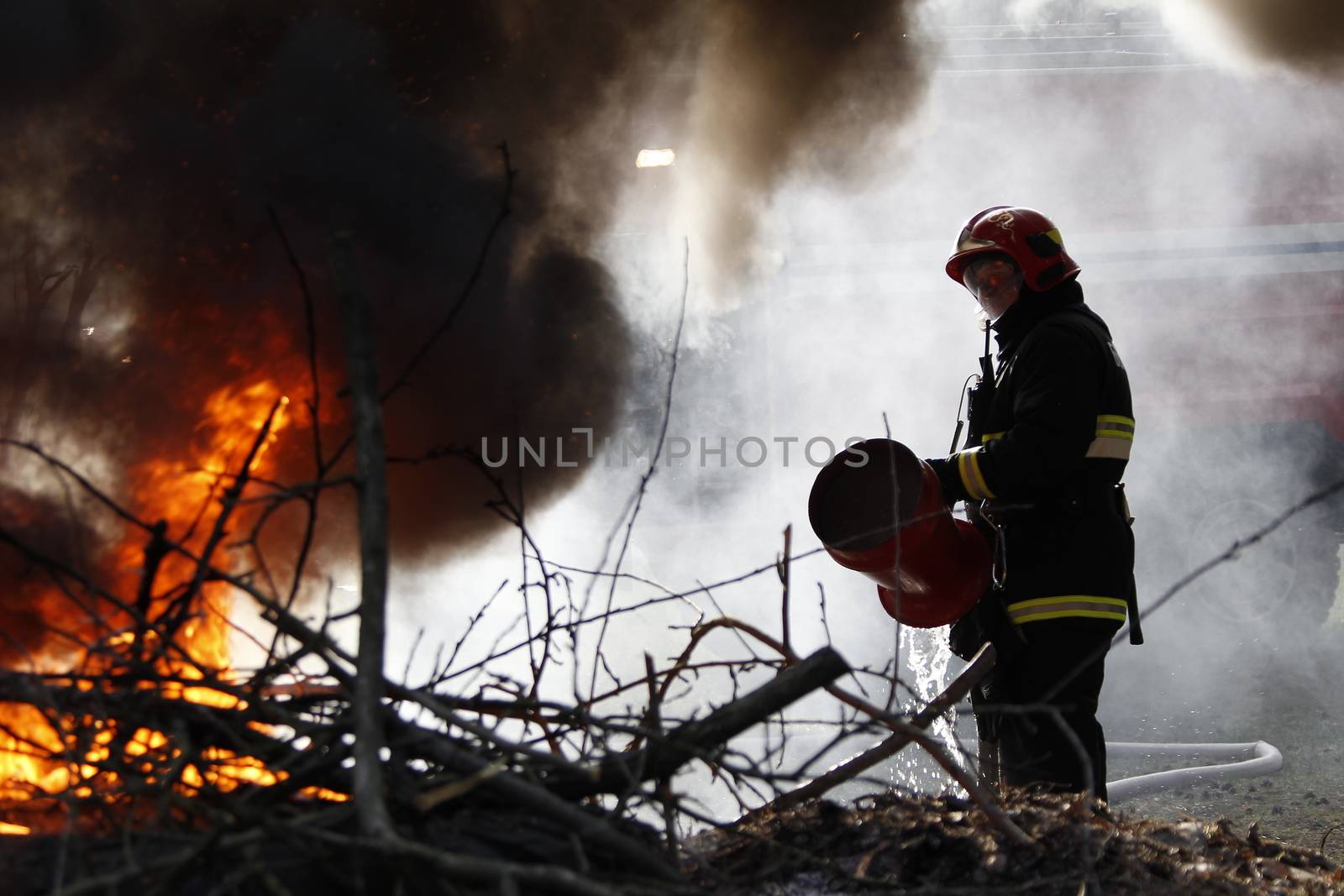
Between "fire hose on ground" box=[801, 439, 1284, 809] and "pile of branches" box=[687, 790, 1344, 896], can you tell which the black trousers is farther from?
"pile of branches" box=[687, 790, 1344, 896]

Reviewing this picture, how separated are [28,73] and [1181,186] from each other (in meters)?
6.23

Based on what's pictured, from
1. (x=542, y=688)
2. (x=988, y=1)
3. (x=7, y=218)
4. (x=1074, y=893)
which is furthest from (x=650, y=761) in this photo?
(x=988, y=1)

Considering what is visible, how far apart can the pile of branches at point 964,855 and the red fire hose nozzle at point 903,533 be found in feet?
2.62

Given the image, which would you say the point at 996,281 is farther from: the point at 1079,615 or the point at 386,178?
the point at 386,178

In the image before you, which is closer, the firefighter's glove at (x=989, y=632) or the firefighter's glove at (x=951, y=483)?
the firefighter's glove at (x=989, y=632)

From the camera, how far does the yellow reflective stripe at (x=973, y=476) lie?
3098mm

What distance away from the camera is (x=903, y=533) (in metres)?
3.00

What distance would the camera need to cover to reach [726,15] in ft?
16.8

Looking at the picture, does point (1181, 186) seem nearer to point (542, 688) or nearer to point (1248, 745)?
point (1248, 745)

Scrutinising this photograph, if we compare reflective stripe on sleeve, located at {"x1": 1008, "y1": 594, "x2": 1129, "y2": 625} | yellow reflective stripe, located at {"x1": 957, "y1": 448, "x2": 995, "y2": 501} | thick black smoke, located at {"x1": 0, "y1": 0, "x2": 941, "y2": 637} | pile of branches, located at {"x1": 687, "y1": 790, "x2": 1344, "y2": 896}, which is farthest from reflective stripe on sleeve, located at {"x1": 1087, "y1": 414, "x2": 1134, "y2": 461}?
thick black smoke, located at {"x1": 0, "y1": 0, "x2": 941, "y2": 637}

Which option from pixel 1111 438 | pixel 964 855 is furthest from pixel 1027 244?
pixel 964 855

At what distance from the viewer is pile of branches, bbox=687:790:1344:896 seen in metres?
1.93

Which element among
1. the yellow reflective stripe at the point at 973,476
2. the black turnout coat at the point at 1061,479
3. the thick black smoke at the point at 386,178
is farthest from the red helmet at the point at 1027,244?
the thick black smoke at the point at 386,178

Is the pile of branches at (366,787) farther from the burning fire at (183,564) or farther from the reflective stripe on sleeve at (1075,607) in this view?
the reflective stripe on sleeve at (1075,607)
